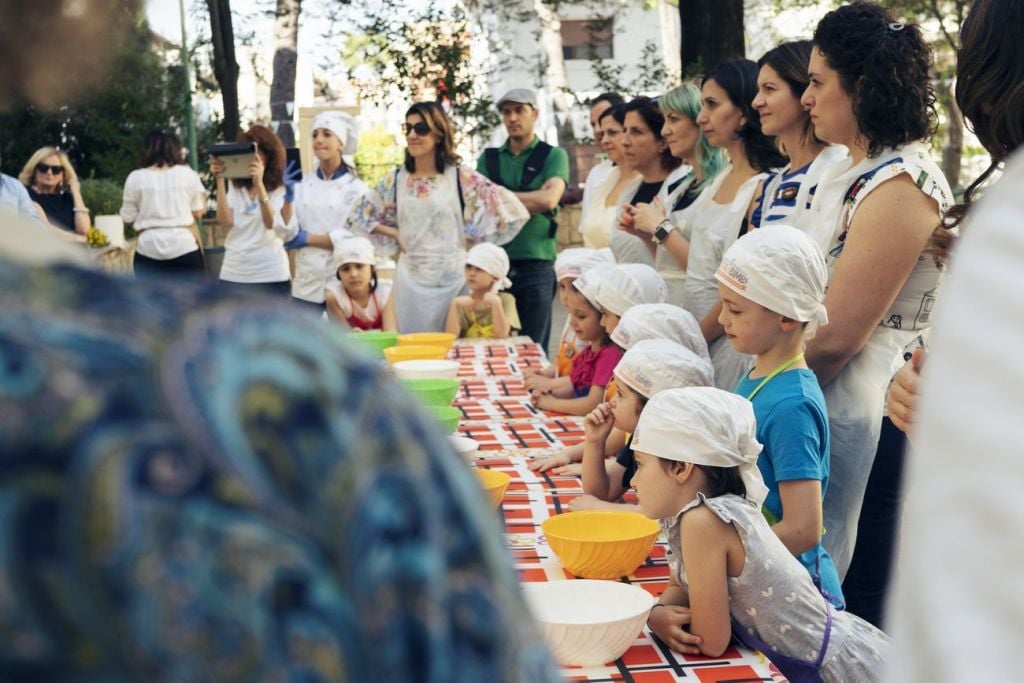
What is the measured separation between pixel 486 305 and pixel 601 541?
3.79 m

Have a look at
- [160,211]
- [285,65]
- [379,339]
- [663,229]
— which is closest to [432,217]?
[379,339]

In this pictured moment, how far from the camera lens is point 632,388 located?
3.05m

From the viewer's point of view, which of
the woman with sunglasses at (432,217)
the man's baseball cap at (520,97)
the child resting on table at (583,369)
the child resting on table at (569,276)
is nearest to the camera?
the child resting on table at (583,369)

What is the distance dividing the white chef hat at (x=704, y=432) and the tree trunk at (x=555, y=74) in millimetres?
8837

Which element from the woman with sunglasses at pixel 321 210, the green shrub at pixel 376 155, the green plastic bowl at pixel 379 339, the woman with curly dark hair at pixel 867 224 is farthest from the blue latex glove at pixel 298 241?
the green shrub at pixel 376 155

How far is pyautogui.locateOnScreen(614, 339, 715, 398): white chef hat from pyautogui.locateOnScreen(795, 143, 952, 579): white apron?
0.38m

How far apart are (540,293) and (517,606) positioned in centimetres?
611

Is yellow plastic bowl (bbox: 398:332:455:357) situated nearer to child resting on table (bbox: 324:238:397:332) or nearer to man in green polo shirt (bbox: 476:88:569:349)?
child resting on table (bbox: 324:238:397:332)

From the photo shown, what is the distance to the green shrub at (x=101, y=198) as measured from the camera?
12.6 m

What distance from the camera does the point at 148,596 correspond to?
0.43 m

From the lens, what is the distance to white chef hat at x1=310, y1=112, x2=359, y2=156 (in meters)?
6.91

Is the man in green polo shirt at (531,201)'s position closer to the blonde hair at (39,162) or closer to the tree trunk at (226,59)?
the blonde hair at (39,162)

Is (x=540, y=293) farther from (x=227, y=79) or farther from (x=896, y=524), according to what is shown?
(x=227, y=79)

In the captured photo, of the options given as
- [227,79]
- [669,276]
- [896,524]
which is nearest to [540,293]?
[669,276]
